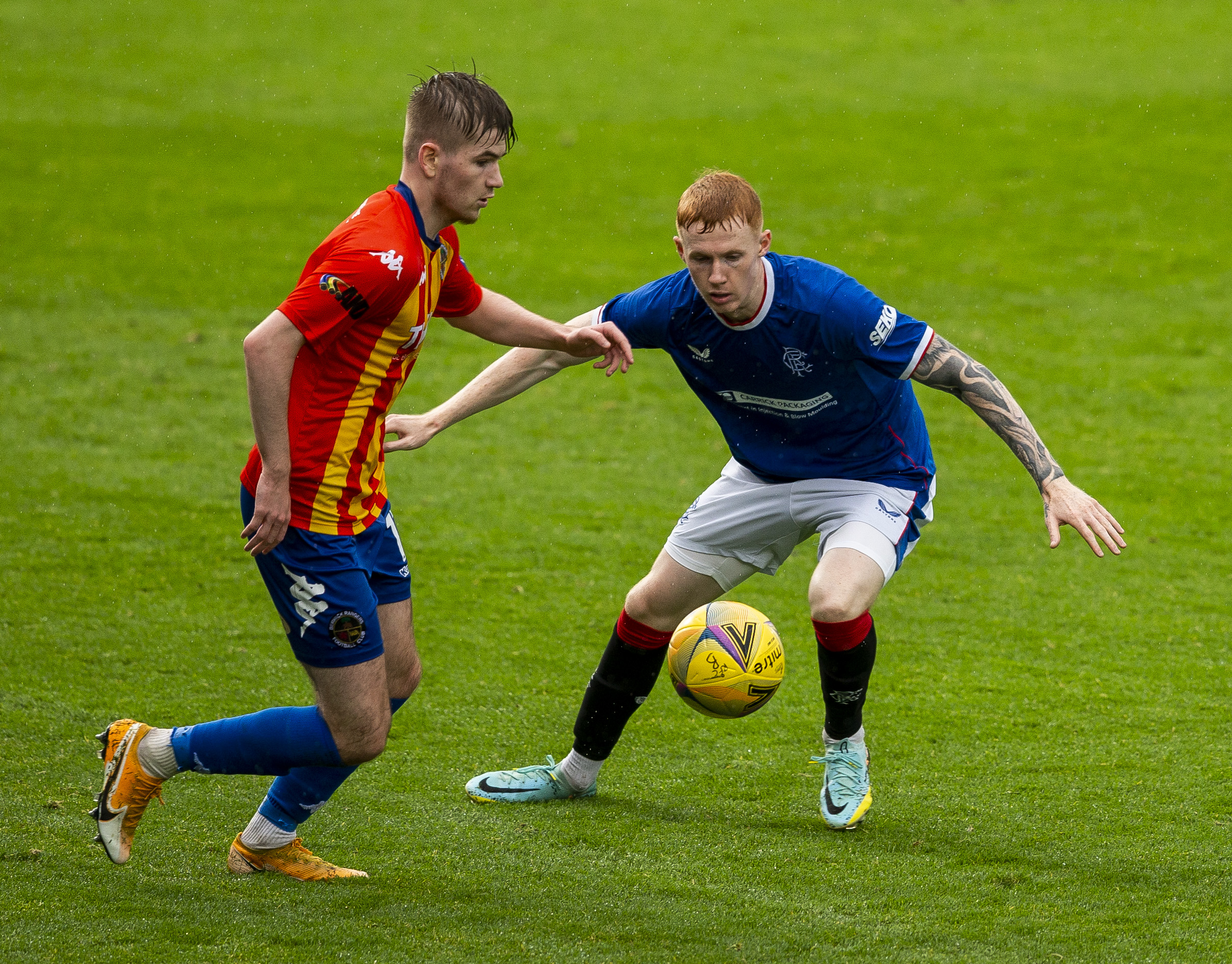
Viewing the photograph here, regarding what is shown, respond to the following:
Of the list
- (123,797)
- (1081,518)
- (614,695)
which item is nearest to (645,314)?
(614,695)

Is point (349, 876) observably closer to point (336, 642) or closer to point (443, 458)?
point (336, 642)

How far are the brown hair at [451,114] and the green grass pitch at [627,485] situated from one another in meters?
2.26

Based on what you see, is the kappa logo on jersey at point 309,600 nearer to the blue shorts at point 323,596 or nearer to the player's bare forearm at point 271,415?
the blue shorts at point 323,596

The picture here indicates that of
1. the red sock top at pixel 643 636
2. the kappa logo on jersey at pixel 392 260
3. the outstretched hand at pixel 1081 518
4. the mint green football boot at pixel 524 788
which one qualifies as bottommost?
the mint green football boot at pixel 524 788

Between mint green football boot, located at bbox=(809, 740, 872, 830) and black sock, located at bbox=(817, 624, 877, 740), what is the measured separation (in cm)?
6

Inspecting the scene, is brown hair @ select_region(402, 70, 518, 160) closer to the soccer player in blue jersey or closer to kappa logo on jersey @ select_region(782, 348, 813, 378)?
the soccer player in blue jersey

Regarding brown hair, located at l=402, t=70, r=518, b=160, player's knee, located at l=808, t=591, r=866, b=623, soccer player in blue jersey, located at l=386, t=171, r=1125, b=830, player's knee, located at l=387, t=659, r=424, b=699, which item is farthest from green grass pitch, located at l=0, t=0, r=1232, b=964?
Answer: brown hair, located at l=402, t=70, r=518, b=160

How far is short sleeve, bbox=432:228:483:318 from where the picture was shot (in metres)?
4.16

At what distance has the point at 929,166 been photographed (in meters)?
17.5

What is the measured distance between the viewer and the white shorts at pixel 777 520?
15.5 feet

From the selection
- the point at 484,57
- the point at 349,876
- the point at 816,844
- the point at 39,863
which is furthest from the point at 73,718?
the point at 484,57

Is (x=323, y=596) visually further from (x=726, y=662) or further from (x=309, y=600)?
(x=726, y=662)

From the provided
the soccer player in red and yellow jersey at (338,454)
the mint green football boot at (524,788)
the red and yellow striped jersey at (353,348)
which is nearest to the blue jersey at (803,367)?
the soccer player in red and yellow jersey at (338,454)

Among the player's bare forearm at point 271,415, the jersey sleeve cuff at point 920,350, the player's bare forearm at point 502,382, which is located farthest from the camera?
the player's bare forearm at point 502,382
